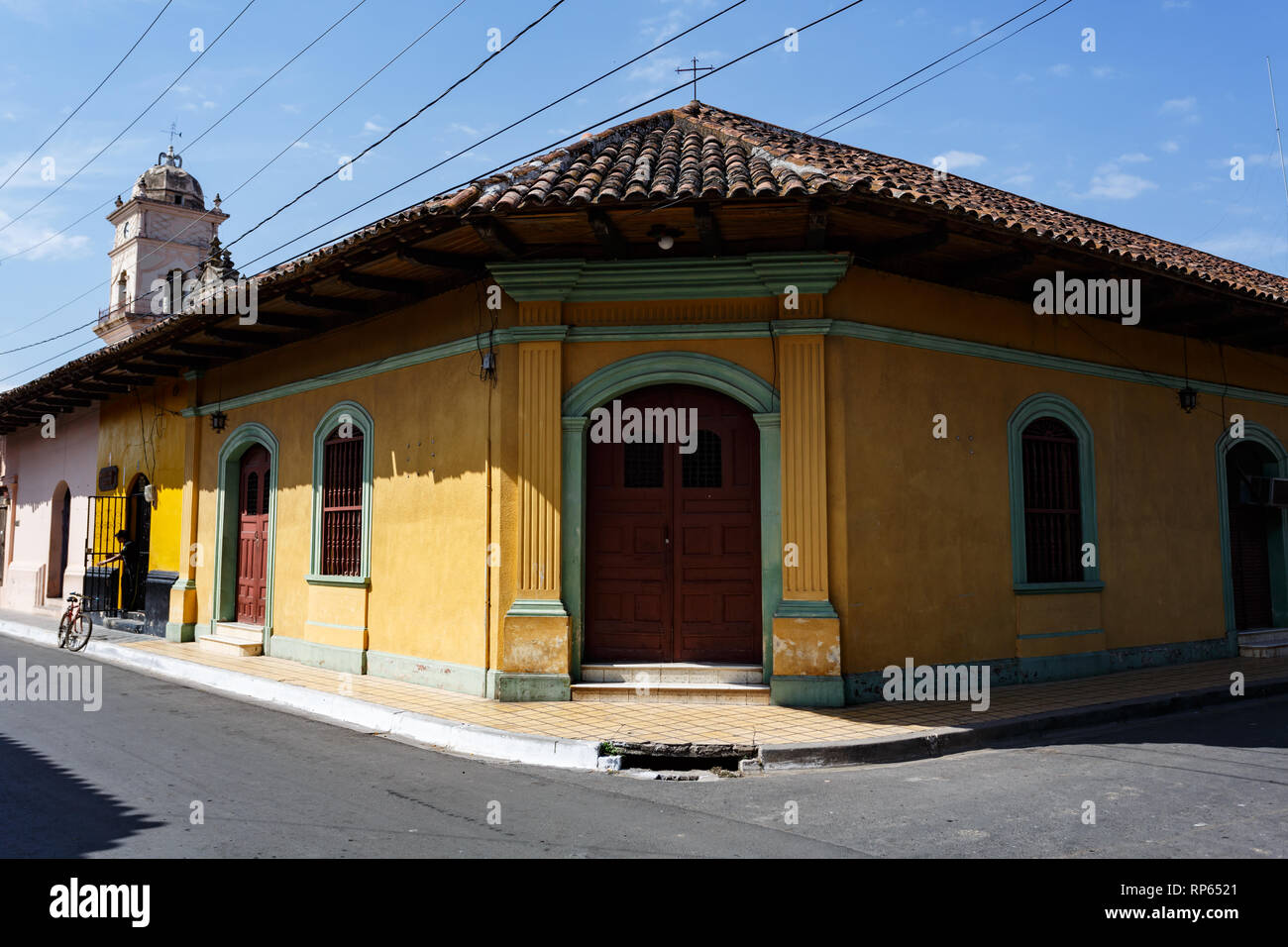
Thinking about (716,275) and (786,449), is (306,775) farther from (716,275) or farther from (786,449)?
(716,275)

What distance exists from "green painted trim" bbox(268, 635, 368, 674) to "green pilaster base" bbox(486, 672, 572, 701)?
2722 mm

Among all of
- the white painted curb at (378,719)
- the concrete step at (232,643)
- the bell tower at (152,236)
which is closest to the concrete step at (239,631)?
the concrete step at (232,643)

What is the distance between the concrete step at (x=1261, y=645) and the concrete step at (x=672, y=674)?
783cm

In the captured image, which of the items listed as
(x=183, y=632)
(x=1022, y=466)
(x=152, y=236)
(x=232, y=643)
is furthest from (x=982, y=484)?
(x=152, y=236)

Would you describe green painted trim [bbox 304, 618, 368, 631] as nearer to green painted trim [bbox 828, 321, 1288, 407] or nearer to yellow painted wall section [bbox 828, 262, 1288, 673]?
yellow painted wall section [bbox 828, 262, 1288, 673]

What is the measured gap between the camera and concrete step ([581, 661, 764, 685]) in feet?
27.8

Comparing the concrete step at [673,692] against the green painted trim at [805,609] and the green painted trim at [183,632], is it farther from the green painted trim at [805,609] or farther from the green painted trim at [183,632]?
the green painted trim at [183,632]

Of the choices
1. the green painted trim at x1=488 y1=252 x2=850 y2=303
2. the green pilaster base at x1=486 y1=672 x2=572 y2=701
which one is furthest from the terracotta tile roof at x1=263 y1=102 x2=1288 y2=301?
the green pilaster base at x1=486 y1=672 x2=572 y2=701

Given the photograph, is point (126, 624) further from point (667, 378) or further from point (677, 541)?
point (667, 378)

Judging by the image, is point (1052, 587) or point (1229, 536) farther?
point (1229, 536)

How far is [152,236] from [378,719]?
32.3 metres

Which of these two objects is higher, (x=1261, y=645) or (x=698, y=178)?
(x=698, y=178)

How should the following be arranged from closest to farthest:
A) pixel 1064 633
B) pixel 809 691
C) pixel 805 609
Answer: pixel 809 691 < pixel 805 609 < pixel 1064 633

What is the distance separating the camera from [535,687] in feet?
27.7
